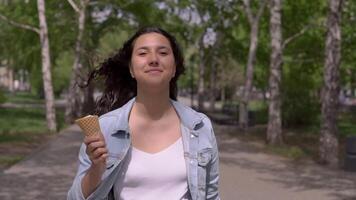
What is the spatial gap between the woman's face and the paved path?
252 inches

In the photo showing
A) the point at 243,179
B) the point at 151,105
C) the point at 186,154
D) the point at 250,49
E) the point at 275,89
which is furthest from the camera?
the point at 250,49

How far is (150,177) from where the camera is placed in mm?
2551

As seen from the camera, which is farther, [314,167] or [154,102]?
[314,167]

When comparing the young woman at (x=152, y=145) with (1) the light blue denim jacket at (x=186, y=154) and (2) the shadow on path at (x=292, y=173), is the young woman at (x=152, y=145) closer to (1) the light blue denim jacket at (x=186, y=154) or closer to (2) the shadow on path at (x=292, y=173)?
(1) the light blue denim jacket at (x=186, y=154)

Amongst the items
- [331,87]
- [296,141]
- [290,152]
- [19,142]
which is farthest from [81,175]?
[296,141]

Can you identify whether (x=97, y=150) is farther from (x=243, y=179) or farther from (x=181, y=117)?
(x=243, y=179)

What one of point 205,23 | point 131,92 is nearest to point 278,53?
point 205,23

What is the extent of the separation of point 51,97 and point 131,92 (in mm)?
20850

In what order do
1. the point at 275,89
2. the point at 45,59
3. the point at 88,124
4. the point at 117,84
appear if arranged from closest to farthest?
the point at 88,124 < the point at 117,84 < the point at 275,89 < the point at 45,59

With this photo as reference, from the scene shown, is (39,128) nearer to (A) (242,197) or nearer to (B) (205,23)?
(B) (205,23)

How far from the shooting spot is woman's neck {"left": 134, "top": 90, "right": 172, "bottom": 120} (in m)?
2.69

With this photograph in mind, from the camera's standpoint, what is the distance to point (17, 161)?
13375mm

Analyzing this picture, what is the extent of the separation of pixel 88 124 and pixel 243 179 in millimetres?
9148

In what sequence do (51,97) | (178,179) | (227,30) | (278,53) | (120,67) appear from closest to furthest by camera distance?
(178,179) < (120,67) < (278,53) < (51,97) < (227,30)
